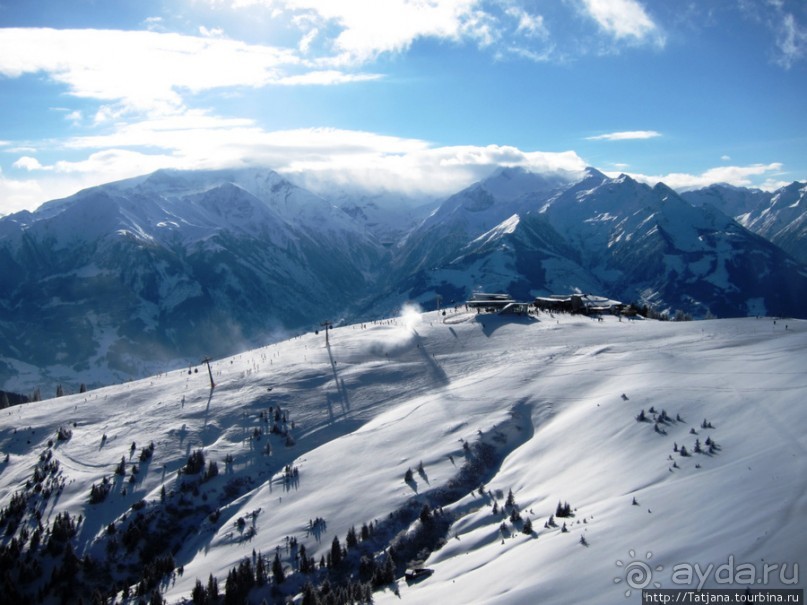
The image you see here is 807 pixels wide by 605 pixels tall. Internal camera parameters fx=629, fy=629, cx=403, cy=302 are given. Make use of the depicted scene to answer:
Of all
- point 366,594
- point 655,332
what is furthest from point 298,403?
point 655,332

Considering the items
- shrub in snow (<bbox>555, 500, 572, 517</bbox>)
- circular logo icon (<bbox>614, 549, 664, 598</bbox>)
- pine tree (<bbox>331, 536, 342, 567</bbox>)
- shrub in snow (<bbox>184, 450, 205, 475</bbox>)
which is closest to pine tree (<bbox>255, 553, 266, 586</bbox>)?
pine tree (<bbox>331, 536, 342, 567</bbox>)

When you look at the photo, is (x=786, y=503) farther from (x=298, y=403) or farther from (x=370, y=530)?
(x=298, y=403)

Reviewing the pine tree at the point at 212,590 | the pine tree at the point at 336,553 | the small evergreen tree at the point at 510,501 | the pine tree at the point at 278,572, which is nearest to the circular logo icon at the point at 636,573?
the small evergreen tree at the point at 510,501

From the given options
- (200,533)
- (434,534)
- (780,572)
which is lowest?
(200,533)

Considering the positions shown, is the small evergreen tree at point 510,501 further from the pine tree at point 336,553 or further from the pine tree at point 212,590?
the pine tree at point 212,590

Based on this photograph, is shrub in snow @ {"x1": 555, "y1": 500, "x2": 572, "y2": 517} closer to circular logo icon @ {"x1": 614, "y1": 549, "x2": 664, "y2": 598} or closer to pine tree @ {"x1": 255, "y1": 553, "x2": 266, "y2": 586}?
circular logo icon @ {"x1": 614, "y1": 549, "x2": 664, "y2": 598}

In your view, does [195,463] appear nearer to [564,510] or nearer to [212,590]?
[212,590]

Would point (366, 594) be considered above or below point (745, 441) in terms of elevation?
below

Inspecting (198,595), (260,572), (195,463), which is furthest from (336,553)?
(195,463)
